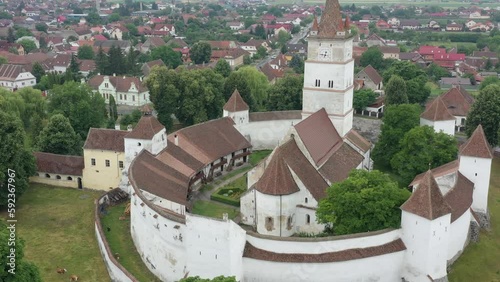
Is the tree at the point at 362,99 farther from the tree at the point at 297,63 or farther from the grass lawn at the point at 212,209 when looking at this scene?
the tree at the point at 297,63

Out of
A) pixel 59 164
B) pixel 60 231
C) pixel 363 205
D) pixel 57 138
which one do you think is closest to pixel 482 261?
pixel 363 205

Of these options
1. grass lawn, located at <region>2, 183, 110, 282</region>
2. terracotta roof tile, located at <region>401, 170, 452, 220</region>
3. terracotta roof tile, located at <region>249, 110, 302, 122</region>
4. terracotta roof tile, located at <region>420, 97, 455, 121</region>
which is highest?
terracotta roof tile, located at <region>420, 97, 455, 121</region>

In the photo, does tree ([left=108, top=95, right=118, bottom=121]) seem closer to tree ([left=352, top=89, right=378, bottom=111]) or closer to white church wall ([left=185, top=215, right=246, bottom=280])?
tree ([left=352, top=89, right=378, bottom=111])

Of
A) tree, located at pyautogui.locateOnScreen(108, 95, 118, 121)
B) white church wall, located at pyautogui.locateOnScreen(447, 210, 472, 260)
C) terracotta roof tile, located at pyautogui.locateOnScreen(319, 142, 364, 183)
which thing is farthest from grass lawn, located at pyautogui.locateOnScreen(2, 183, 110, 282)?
tree, located at pyautogui.locateOnScreen(108, 95, 118, 121)

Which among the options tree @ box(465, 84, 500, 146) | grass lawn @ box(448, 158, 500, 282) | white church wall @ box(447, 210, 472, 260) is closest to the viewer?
grass lawn @ box(448, 158, 500, 282)

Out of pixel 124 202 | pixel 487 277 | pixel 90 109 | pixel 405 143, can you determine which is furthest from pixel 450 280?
pixel 90 109

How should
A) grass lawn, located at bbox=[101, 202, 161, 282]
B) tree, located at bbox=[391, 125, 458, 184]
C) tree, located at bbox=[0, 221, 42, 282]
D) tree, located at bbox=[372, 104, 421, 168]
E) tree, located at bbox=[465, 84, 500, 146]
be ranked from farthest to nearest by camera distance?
1. tree, located at bbox=[465, 84, 500, 146]
2. tree, located at bbox=[372, 104, 421, 168]
3. tree, located at bbox=[391, 125, 458, 184]
4. grass lawn, located at bbox=[101, 202, 161, 282]
5. tree, located at bbox=[0, 221, 42, 282]

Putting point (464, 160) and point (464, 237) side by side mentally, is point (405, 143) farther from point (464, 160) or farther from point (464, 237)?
point (464, 237)
